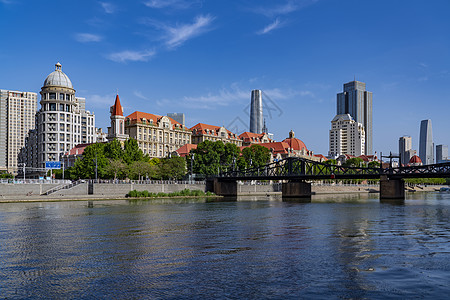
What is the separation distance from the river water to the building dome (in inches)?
6165

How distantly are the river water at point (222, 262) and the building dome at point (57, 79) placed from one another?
15658cm

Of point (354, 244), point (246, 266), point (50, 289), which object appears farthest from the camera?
point (354, 244)

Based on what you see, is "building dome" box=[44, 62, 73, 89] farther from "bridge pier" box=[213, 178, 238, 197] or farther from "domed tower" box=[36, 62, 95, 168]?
"bridge pier" box=[213, 178, 238, 197]

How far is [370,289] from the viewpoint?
2142 centimetres

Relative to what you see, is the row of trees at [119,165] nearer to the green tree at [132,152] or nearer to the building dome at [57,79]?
the green tree at [132,152]

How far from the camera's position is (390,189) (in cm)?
11438

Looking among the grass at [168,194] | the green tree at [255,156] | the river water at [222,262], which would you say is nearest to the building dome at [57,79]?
the green tree at [255,156]

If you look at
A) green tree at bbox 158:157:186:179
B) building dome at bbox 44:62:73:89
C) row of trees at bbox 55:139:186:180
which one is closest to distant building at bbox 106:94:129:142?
row of trees at bbox 55:139:186:180

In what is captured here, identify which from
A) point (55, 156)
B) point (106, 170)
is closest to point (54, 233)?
point (106, 170)

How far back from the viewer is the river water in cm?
2136

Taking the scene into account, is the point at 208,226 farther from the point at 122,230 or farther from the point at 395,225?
the point at 395,225

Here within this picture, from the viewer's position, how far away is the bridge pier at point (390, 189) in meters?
114

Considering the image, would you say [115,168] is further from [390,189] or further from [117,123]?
[390,189]

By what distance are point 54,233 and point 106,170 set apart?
257ft
